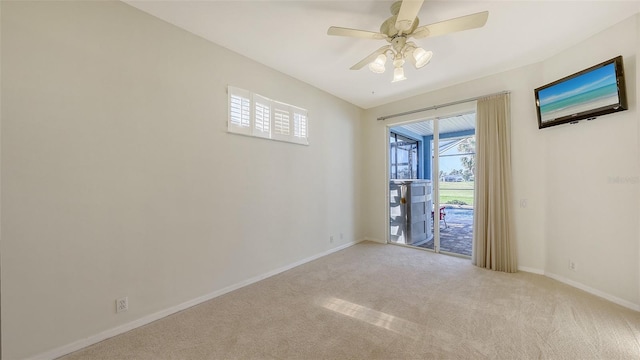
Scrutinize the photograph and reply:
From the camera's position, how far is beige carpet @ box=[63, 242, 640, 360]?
1811mm

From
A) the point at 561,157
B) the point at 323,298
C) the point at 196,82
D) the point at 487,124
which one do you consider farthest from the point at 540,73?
the point at 196,82

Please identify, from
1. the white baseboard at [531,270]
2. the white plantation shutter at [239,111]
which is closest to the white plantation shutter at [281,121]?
the white plantation shutter at [239,111]

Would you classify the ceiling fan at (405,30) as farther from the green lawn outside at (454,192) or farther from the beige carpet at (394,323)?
the green lawn outside at (454,192)

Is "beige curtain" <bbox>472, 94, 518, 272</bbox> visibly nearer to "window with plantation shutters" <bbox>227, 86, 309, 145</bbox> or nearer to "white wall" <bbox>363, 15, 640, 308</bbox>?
"white wall" <bbox>363, 15, 640, 308</bbox>

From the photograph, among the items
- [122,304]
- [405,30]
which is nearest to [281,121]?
[405,30]

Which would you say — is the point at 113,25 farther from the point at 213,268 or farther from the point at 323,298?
the point at 323,298

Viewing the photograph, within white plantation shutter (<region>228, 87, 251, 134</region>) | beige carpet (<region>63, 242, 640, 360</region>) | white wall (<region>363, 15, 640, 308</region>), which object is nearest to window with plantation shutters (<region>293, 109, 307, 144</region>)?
white plantation shutter (<region>228, 87, 251, 134</region>)

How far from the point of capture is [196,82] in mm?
2613

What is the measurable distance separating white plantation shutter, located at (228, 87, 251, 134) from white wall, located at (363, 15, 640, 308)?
336 cm

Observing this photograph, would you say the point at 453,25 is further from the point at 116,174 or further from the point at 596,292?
the point at 596,292

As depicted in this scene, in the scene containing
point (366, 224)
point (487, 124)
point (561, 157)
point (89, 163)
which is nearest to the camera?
point (89, 163)

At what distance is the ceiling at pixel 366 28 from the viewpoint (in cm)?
219

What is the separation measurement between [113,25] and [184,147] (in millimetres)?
1166

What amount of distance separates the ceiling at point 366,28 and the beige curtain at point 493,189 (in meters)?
0.68
